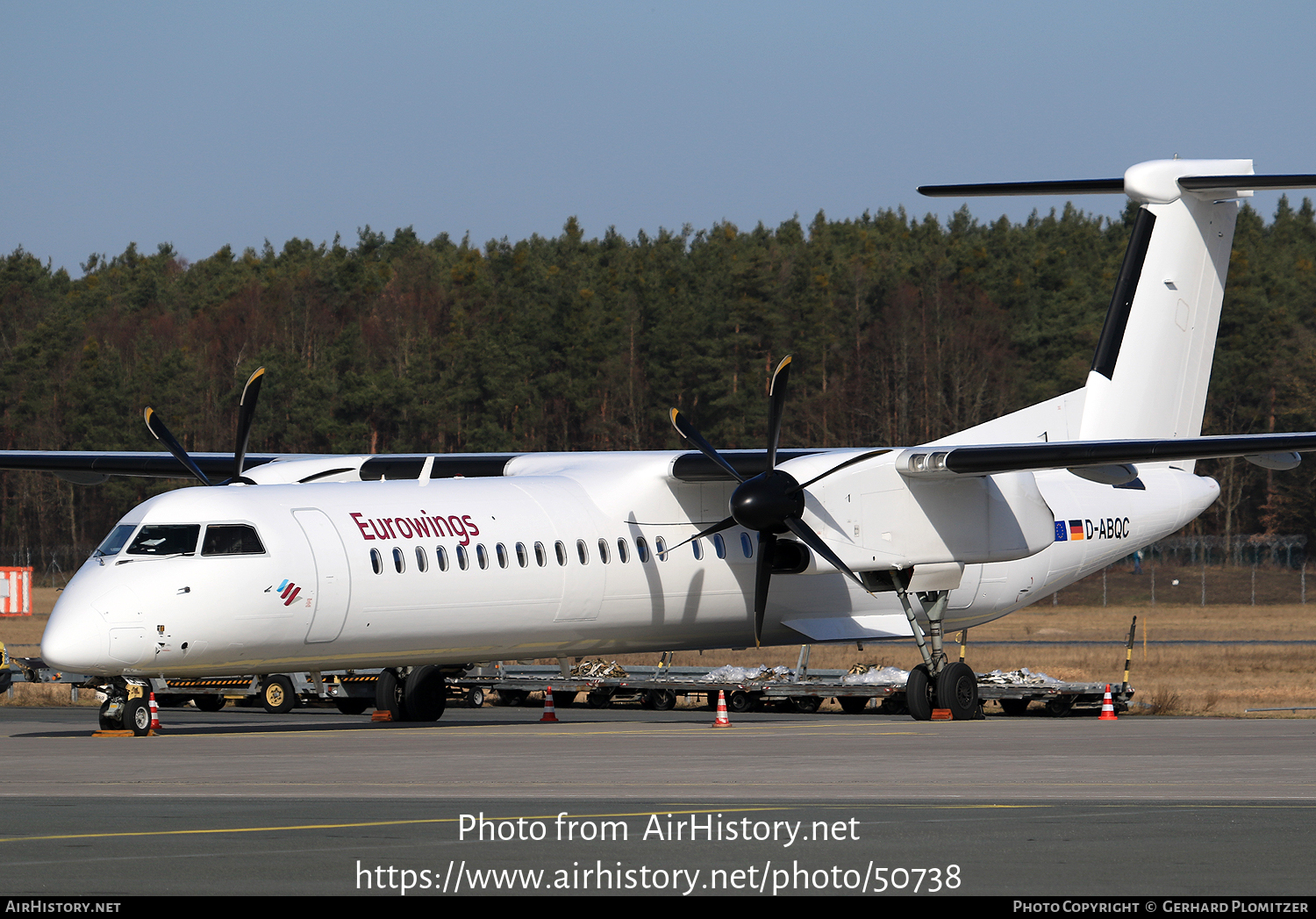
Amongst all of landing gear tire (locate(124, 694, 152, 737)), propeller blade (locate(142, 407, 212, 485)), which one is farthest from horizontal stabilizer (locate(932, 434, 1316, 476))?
landing gear tire (locate(124, 694, 152, 737))

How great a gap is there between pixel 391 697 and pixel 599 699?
5385 mm

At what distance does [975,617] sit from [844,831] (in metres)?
16.6

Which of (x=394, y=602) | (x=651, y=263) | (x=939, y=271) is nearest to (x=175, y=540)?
(x=394, y=602)

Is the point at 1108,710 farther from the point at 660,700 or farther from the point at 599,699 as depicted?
the point at 599,699

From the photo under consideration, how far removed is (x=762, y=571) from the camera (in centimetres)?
2236

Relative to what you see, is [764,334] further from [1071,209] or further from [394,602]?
[394,602]

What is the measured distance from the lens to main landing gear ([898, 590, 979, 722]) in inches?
877

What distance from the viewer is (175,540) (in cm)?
1833

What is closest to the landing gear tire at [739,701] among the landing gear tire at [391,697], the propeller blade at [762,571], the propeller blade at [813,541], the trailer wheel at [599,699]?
the trailer wheel at [599,699]

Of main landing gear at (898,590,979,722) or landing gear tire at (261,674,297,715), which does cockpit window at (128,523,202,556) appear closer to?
landing gear tire at (261,674,297,715)

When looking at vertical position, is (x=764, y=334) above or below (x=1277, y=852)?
above

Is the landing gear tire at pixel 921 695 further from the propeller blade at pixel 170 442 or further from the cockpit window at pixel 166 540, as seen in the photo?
the propeller blade at pixel 170 442

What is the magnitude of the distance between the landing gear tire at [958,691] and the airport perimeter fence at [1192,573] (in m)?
39.2

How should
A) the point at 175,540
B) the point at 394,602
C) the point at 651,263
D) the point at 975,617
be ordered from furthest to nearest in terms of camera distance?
the point at 651,263 → the point at 975,617 → the point at 394,602 → the point at 175,540
